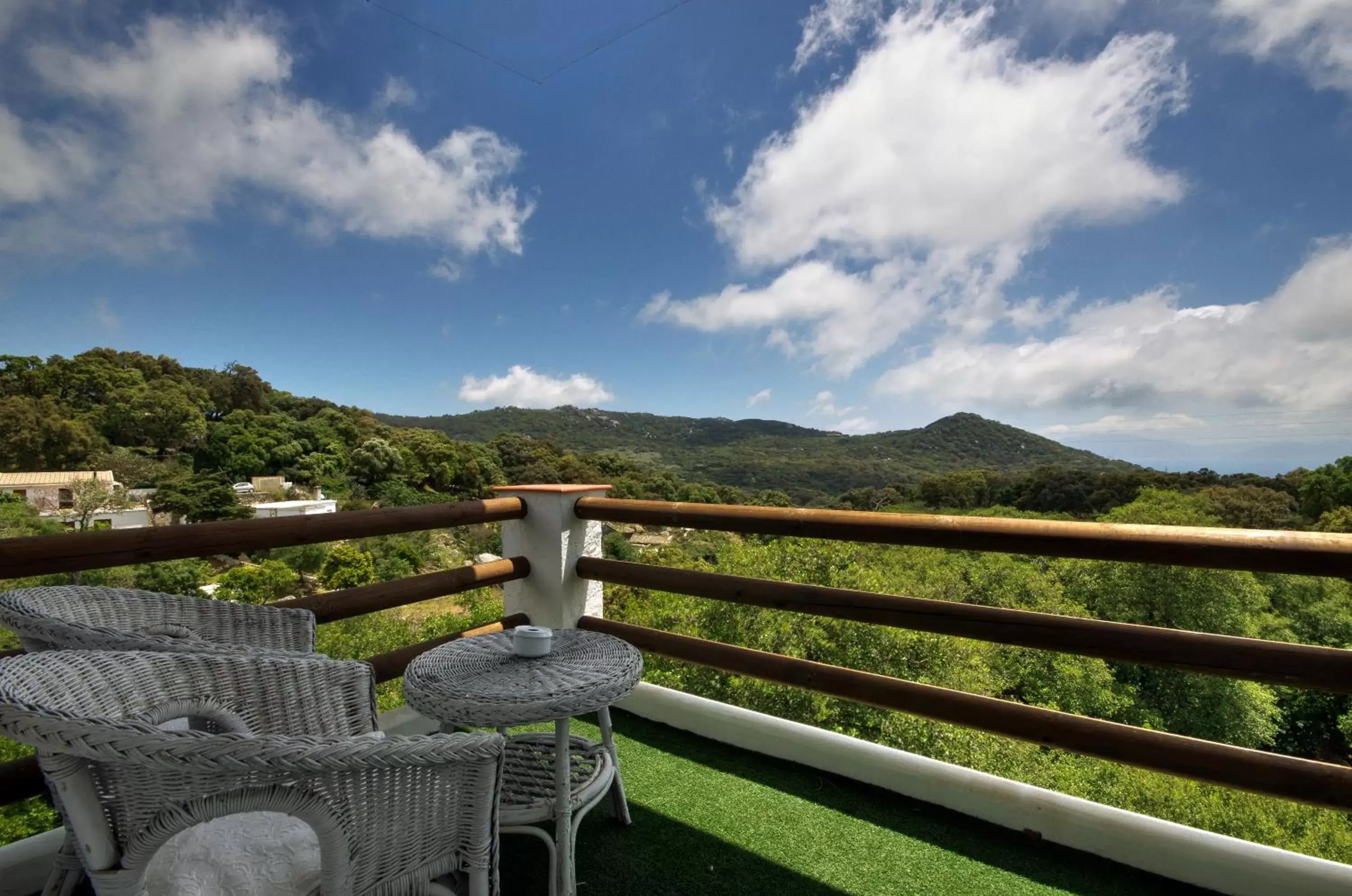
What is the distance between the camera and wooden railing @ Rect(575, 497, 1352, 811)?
1.54 metres

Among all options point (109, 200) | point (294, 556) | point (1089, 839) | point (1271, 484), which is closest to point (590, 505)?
point (1089, 839)

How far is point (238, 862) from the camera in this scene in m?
1.06

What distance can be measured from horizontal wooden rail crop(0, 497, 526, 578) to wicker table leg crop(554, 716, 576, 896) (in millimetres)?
1045

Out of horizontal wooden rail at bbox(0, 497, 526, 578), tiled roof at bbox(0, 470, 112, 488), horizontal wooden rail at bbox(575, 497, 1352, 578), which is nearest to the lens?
horizontal wooden rail at bbox(575, 497, 1352, 578)

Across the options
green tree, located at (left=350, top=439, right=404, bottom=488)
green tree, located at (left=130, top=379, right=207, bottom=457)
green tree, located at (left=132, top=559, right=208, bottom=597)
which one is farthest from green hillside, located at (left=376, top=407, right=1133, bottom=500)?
green tree, located at (left=132, top=559, right=208, bottom=597)

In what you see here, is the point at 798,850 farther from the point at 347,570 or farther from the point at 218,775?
the point at 347,570

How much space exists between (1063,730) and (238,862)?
2.00 m

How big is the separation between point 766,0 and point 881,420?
89.8 ft

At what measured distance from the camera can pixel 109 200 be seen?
2619cm

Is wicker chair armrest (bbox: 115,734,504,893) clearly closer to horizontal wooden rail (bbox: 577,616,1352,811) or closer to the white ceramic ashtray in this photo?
the white ceramic ashtray

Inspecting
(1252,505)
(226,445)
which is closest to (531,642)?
(1252,505)

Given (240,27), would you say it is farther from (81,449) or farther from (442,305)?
(442,305)

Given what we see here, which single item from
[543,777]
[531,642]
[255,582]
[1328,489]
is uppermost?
[531,642]

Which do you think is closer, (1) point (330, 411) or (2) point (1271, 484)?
(2) point (1271, 484)
